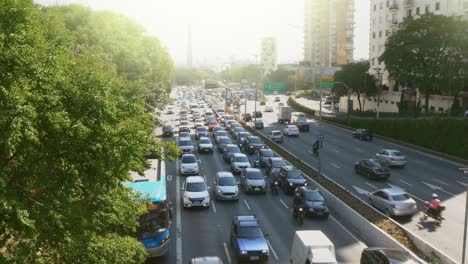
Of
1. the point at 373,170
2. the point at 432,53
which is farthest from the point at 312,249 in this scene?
the point at 432,53

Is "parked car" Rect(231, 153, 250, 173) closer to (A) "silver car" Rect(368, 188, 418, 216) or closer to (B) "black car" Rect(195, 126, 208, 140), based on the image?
(A) "silver car" Rect(368, 188, 418, 216)

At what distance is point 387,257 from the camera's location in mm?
17203

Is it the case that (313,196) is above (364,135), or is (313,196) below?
above

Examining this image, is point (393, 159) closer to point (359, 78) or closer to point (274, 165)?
point (274, 165)

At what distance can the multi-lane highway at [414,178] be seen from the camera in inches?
981

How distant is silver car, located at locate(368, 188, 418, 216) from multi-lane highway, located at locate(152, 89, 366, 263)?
2.97 metres

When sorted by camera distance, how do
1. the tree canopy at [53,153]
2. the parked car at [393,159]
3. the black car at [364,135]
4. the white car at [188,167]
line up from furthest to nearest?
the black car at [364,135], the parked car at [393,159], the white car at [188,167], the tree canopy at [53,153]

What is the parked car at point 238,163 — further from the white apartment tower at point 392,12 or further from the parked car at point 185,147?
the white apartment tower at point 392,12

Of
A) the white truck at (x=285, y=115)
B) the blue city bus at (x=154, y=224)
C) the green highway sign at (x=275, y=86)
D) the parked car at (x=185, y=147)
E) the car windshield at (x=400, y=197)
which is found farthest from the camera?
the green highway sign at (x=275, y=86)

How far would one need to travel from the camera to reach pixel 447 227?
1014 inches

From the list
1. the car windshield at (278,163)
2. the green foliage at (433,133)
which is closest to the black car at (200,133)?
the car windshield at (278,163)

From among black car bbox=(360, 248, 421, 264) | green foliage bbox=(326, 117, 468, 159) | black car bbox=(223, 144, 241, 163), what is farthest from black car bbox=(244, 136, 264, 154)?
black car bbox=(360, 248, 421, 264)

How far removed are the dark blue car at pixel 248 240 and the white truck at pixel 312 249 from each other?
1.53m

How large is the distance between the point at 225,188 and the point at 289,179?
4.87 meters
